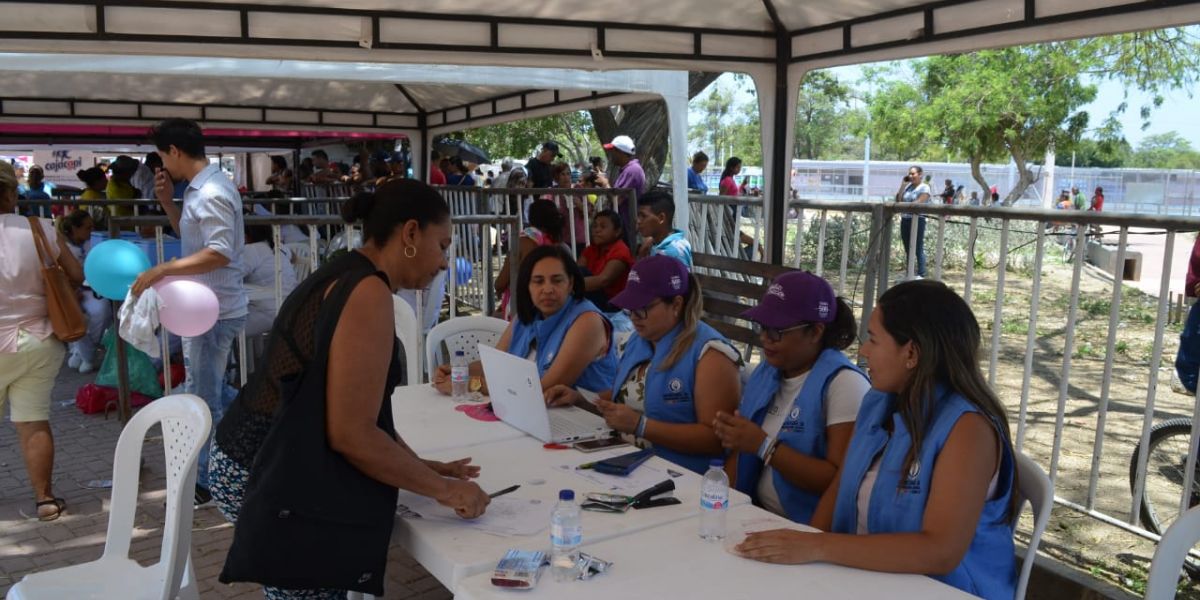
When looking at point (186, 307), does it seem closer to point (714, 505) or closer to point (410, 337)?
point (410, 337)

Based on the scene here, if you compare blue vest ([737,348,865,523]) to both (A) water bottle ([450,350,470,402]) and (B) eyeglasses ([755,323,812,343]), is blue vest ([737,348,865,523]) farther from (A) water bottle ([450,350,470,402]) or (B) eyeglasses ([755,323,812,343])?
(A) water bottle ([450,350,470,402])

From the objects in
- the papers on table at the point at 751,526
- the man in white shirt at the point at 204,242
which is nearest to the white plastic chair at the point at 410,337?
the man in white shirt at the point at 204,242

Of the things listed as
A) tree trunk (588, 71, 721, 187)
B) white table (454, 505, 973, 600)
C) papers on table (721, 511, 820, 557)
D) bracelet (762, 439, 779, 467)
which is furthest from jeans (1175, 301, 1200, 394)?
tree trunk (588, 71, 721, 187)

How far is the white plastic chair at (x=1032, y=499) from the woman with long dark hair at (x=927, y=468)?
0.04m

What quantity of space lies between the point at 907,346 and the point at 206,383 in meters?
3.53

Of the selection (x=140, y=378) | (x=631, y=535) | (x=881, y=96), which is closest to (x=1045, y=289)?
(x=140, y=378)

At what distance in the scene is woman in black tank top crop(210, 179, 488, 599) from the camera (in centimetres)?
191

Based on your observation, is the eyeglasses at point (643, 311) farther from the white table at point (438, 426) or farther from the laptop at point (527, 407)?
the white table at point (438, 426)

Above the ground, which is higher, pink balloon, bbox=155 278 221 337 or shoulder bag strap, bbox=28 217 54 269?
shoulder bag strap, bbox=28 217 54 269

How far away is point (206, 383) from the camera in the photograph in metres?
4.41

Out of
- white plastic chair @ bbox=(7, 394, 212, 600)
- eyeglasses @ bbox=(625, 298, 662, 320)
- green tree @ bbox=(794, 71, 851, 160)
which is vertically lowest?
white plastic chair @ bbox=(7, 394, 212, 600)

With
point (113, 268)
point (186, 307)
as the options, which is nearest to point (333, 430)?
point (186, 307)

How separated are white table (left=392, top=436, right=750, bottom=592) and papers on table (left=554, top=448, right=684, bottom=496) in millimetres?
13

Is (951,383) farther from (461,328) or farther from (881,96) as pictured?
(881,96)
